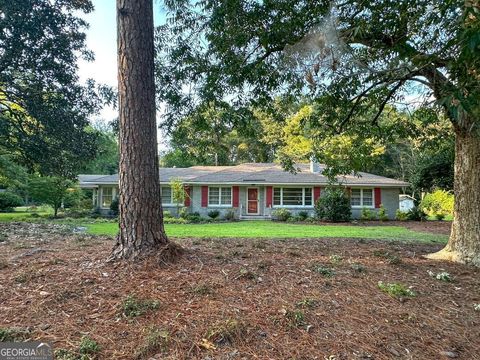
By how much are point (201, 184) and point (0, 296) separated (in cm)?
1733

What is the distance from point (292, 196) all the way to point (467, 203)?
14.9 m

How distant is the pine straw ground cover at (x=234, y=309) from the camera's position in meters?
2.72

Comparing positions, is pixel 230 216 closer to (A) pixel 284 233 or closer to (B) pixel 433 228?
(A) pixel 284 233

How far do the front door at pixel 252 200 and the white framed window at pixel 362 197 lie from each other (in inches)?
238

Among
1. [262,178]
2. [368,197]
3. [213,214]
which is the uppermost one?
[262,178]

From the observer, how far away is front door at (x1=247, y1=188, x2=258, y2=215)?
68.9ft

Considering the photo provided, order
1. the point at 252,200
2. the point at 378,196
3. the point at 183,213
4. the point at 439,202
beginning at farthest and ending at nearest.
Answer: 1. the point at 252,200
2. the point at 378,196
3. the point at 439,202
4. the point at 183,213

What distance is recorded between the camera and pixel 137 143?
165 inches

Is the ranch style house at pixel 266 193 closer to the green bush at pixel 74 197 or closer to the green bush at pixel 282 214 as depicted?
the green bush at pixel 282 214

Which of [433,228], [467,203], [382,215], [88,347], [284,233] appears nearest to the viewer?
[88,347]

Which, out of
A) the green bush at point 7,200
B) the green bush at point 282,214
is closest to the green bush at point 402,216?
the green bush at point 282,214

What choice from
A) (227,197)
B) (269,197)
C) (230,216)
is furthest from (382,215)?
(227,197)

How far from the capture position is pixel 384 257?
5527 millimetres

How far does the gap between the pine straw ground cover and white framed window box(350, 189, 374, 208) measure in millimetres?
16490
